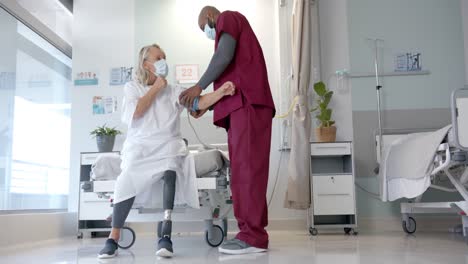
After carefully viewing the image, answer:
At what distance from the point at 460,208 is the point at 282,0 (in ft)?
9.43

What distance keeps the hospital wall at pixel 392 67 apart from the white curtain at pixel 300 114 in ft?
2.25

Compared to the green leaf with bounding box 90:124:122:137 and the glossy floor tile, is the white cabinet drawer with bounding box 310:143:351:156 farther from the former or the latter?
the green leaf with bounding box 90:124:122:137

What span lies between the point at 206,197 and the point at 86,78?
2756 mm

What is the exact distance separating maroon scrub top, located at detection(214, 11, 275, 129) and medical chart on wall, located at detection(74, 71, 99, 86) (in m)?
2.91

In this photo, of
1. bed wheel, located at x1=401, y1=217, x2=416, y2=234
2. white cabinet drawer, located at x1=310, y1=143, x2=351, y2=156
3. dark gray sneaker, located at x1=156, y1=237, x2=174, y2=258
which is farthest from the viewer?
white cabinet drawer, located at x1=310, y1=143, x2=351, y2=156

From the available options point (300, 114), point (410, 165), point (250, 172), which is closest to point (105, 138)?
point (300, 114)

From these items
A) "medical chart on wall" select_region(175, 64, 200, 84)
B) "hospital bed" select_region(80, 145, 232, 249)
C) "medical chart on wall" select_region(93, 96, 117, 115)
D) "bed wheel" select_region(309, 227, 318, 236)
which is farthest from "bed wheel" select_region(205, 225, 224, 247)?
"medical chart on wall" select_region(93, 96, 117, 115)

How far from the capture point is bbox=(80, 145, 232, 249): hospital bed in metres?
2.91

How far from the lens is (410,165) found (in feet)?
11.8

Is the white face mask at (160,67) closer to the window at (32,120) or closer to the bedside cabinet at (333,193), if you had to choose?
the window at (32,120)

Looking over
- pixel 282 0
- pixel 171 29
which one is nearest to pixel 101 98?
pixel 171 29

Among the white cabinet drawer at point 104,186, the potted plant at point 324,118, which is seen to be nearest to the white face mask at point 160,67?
the white cabinet drawer at point 104,186

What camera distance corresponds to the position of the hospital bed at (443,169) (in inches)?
116

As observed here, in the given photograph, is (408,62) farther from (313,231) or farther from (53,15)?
(53,15)
